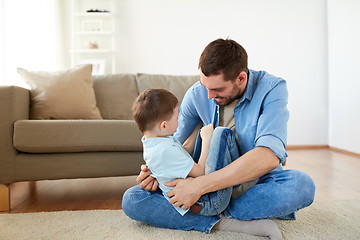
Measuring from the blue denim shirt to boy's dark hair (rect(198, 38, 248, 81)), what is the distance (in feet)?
0.39

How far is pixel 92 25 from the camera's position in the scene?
477cm

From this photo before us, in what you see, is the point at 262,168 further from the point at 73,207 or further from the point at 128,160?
the point at 73,207

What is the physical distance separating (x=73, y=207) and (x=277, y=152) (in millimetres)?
1202

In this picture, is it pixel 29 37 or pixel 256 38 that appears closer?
pixel 29 37

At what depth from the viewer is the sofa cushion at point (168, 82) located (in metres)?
2.77

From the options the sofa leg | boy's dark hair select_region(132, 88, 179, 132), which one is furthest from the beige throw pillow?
boy's dark hair select_region(132, 88, 179, 132)

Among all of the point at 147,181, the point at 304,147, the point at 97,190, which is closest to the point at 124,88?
the point at 97,190

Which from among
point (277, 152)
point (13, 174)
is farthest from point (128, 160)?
point (277, 152)

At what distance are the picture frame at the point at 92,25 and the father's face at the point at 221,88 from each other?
370 cm

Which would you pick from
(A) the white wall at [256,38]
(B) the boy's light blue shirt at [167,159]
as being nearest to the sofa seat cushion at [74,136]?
(B) the boy's light blue shirt at [167,159]

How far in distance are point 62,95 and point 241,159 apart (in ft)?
5.43

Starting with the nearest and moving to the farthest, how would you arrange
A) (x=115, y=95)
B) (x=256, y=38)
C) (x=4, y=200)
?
(x=4, y=200) → (x=115, y=95) → (x=256, y=38)

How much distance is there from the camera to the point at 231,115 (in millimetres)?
1562

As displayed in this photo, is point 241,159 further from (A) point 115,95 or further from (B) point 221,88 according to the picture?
(A) point 115,95
